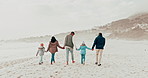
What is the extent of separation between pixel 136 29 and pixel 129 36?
38.4 feet

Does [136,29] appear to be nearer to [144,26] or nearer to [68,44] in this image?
[144,26]

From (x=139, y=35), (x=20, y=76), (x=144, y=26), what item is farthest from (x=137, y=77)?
(x=144, y=26)

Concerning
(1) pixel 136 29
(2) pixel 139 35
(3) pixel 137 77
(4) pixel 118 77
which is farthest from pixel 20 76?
(1) pixel 136 29

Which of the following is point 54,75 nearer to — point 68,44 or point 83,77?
point 83,77

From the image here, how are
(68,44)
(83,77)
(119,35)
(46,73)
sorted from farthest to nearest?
(119,35) → (68,44) → (46,73) → (83,77)

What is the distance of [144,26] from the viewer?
12006 centimetres

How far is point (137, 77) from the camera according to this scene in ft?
32.4

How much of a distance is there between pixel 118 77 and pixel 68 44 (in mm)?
4637

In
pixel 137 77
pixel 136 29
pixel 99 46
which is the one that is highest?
pixel 136 29

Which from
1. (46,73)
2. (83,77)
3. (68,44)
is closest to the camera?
(83,77)

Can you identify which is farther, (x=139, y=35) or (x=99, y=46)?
(x=139, y=35)

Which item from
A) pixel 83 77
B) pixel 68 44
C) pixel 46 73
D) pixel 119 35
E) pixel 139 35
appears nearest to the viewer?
pixel 83 77

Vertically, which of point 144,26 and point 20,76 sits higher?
point 144,26

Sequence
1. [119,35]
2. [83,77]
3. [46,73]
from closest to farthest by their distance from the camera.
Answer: [83,77], [46,73], [119,35]
